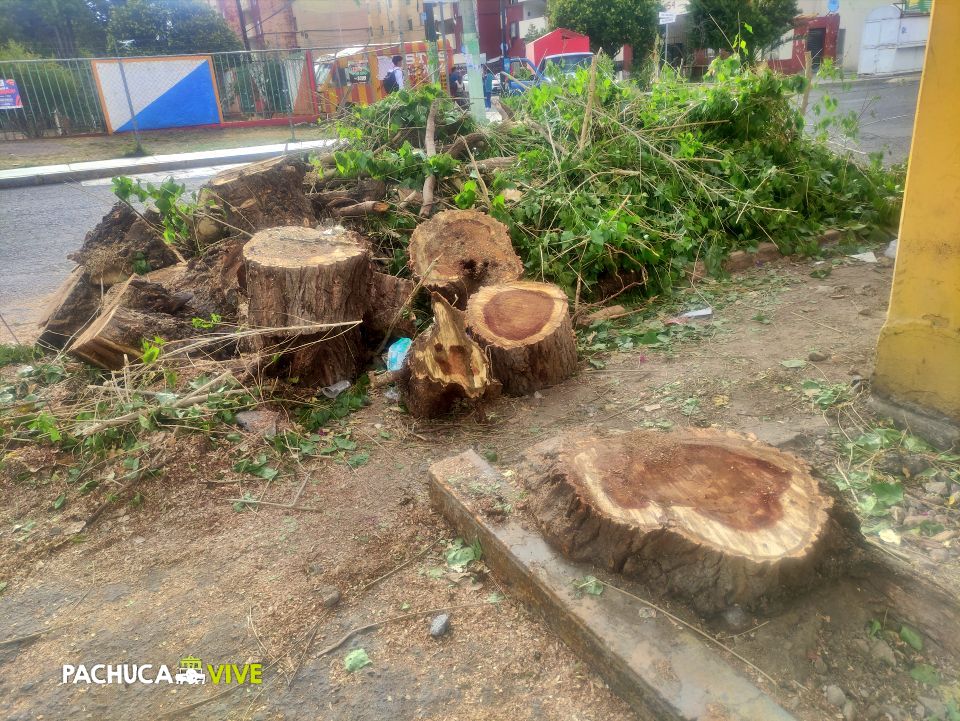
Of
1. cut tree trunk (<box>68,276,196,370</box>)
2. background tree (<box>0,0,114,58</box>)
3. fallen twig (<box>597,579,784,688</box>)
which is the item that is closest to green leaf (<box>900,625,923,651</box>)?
fallen twig (<box>597,579,784,688</box>)

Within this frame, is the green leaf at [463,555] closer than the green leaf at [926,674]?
No

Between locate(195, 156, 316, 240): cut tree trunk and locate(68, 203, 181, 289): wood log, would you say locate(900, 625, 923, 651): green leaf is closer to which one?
locate(195, 156, 316, 240): cut tree trunk

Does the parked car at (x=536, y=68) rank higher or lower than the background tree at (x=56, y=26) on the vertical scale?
lower

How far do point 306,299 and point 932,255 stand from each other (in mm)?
2902

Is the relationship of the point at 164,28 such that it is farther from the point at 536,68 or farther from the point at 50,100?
the point at 536,68

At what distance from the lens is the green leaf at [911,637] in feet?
6.19

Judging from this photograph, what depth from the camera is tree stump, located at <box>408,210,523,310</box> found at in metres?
4.21

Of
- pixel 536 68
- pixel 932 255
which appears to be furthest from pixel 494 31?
pixel 932 255

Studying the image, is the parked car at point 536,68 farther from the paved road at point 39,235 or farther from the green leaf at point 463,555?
the green leaf at point 463,555

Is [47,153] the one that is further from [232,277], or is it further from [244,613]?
[244,613]

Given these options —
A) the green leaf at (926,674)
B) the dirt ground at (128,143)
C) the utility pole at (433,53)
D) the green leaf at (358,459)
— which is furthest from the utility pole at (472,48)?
the green leaf at (926,674)

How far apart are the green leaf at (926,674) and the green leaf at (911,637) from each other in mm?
55

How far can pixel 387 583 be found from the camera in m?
2.46

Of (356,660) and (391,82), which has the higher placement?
(391,82)
